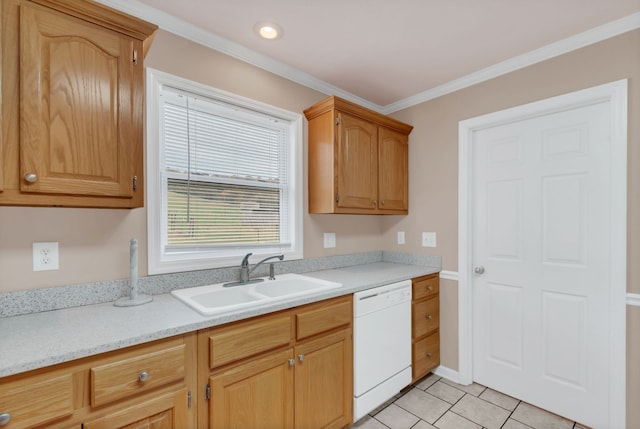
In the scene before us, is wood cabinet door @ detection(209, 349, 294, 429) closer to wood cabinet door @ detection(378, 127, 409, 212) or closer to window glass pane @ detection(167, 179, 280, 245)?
window glass pane @ detection(167, 179, 280, 245)

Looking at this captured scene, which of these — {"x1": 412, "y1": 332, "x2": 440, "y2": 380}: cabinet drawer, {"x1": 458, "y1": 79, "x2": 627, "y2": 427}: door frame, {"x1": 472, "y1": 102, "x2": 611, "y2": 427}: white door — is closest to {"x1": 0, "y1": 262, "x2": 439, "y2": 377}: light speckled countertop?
{"x1": 412, "y1": 332, "x2": 440, "y2": 380}: cabinet drawer

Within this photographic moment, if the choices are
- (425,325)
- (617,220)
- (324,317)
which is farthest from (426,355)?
(617,220)

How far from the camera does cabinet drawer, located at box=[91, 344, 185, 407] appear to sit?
3.32 feet

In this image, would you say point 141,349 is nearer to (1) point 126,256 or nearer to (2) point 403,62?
(1) point 126,256

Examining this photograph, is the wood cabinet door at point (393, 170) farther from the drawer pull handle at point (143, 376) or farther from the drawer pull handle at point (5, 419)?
the drawer pull handle at point (5, 419)

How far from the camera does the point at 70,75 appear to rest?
120cm

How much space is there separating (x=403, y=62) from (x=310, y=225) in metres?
1.42

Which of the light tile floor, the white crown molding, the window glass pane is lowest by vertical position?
the light tile floor

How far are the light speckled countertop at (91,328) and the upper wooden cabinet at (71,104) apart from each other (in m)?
0.49

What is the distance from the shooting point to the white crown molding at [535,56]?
1747mm

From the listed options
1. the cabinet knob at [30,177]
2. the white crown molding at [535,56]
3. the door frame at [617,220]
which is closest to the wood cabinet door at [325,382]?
the cabinet knob at [30,177]

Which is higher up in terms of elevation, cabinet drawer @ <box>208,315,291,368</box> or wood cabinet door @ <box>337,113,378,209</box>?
wood cabinet door @ <box>337,113,378,209</box>

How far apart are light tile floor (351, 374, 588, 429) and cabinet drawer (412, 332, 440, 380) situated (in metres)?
0.15

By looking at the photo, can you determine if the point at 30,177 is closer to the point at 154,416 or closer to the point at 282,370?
the point at 154,416
